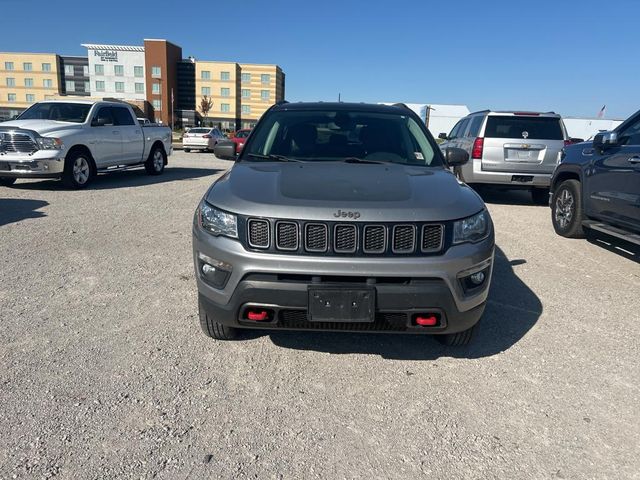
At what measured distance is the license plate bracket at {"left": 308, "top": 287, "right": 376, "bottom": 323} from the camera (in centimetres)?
263

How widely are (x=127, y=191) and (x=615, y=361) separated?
9433mm

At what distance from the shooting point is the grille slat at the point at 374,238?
2.69 m

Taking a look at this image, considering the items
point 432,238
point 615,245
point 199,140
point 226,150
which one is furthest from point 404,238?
point 199,140

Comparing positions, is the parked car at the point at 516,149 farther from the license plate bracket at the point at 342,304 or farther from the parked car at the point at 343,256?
the license plate bracket at the point at 342,304

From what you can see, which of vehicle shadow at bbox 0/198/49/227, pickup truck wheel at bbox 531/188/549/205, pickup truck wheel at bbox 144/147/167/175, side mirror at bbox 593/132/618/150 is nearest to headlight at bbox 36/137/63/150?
vehicle shadow at bbox 0/198/49/227

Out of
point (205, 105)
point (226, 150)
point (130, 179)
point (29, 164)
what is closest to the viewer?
point (226, 150)

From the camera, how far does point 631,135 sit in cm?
554

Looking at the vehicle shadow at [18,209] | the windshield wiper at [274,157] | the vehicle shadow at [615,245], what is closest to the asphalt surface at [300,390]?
the windshield wiper at [274,157]

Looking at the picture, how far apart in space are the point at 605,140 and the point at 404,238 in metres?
4.32

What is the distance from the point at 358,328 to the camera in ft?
A: 9.07

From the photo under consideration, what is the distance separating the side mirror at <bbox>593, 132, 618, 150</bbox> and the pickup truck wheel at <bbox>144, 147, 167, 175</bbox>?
1086cm

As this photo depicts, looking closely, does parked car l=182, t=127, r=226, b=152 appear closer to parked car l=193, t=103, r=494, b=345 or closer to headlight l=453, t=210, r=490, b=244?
parked car l=193, t=103, r=494, b=345

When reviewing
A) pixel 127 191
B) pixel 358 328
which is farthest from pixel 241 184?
pixel 127 191

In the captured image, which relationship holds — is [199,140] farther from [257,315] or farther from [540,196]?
[257,315]
